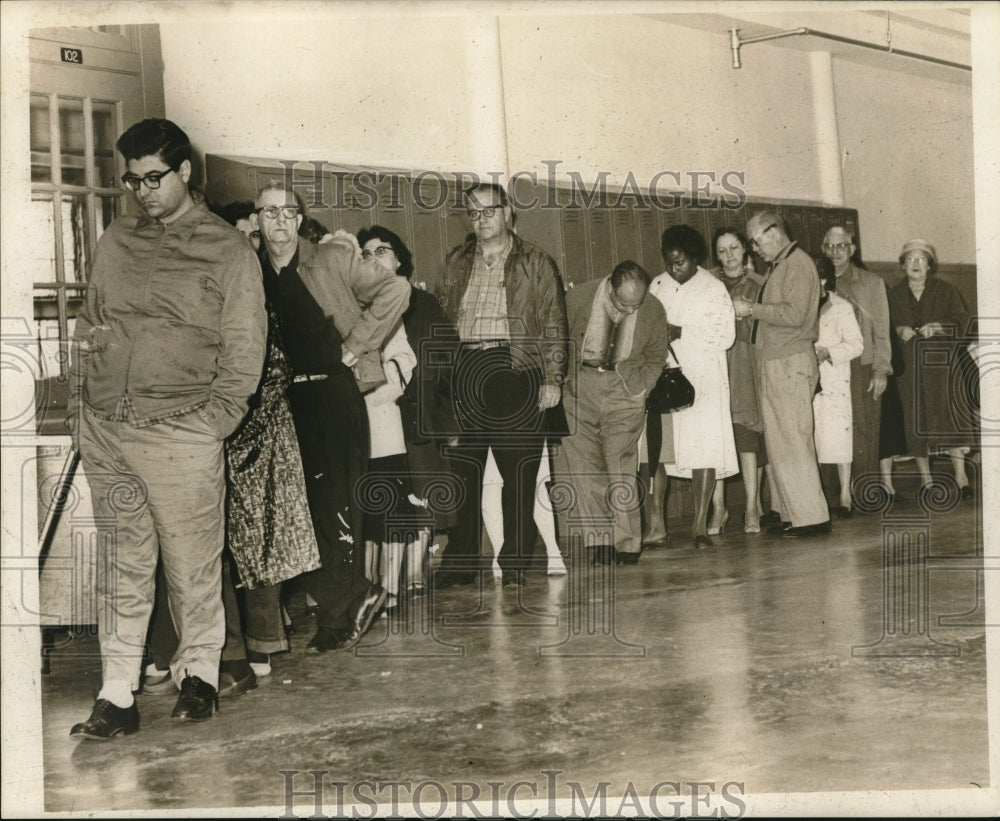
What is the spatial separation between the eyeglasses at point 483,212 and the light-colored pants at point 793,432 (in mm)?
1171

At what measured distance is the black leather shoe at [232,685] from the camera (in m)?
4.33

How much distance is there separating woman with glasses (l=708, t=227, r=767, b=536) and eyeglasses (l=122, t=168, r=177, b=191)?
2024 mm

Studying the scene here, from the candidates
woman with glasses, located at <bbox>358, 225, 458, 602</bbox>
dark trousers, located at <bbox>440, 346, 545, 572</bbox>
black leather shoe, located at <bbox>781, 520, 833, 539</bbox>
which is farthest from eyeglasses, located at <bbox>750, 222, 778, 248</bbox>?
woman with glasses, located at <bbox>358, 225, 458, 602</bbox>

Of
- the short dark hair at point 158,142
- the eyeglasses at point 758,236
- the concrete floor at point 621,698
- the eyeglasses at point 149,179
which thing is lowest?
the concrete floor at point 621,698

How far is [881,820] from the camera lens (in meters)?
4.29

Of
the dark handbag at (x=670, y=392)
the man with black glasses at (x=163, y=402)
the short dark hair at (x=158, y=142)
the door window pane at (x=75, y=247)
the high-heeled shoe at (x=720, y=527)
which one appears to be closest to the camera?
the man with black glasses at (x=163, y=402)

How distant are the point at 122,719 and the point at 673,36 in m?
3.02

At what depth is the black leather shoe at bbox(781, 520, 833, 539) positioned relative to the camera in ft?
16.1

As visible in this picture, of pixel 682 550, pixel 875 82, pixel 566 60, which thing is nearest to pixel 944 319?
pixel 875 82

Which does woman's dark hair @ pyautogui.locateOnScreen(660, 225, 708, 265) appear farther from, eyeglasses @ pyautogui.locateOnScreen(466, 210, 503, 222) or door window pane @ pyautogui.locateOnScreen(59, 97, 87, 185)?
door window pane @ pyautogui.locateOnScreen(59, 97, 87, 185)

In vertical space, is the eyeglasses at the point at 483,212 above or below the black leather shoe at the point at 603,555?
above

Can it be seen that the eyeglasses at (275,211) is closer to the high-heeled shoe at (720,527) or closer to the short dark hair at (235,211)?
the short dark hair at (235,211)

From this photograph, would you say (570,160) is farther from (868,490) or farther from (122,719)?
(122,719)

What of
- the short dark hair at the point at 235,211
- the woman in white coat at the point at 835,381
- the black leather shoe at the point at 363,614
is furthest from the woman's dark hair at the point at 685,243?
the black leather shoe at the point at 363,614
